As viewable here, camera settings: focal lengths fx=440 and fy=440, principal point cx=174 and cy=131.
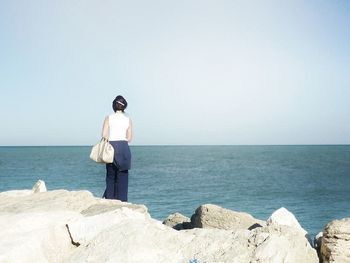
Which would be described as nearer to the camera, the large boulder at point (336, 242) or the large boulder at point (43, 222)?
the large boulder at point (43, 222)

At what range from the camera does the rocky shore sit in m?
5.10

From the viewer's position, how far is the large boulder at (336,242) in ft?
18.8

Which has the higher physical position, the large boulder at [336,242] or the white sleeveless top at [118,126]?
the white sleeveless top at [118,126]

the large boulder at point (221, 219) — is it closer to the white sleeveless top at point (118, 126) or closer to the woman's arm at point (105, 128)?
the white sleeveless top at point (118, 126)

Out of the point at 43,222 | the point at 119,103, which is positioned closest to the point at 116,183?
the point at 119,103

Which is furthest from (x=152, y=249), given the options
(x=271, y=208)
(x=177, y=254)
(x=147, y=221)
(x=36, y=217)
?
(x=271, y=208)

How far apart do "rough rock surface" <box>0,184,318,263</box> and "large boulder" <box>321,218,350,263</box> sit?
408 millimetres

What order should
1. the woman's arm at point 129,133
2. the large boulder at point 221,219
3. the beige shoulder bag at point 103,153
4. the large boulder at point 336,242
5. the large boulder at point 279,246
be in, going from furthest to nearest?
the large boulder at point 221,219, the woman's arm at point 129,133, the beige shoulder bag at point 103,153, the large boulder at point 336,242, the large boulder at point 279,246

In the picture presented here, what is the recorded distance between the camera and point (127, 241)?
17.5 feet

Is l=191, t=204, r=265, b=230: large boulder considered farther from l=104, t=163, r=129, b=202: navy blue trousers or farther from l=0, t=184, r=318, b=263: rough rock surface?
l=0, t=184, r=318, b=263: rough rock surface

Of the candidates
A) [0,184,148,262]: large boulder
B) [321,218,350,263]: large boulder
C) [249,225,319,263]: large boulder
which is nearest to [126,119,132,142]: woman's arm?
[0,184,148,262]: large boulder

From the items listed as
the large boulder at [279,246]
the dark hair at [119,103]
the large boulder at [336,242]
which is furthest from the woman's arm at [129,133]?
the large boulder at [336,242]

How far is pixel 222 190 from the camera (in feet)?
145

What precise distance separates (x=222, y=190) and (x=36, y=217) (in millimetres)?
A: 39331
